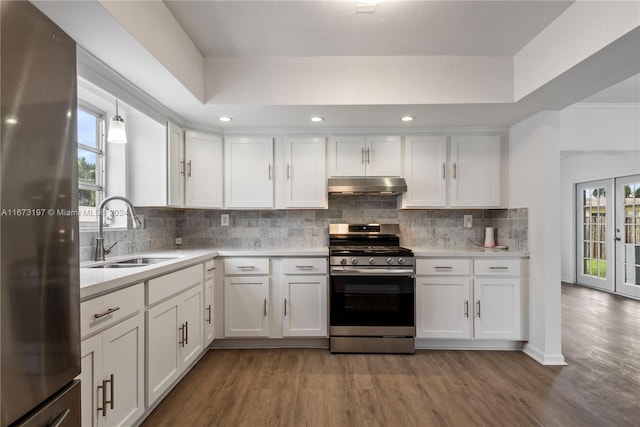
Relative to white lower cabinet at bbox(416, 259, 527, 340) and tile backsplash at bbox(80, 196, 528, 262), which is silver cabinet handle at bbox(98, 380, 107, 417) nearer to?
tile backsplash at bbox(80, 196, 528, 262)

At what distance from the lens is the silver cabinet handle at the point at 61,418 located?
0.94m

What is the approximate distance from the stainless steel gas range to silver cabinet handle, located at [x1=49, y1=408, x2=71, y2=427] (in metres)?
2.02

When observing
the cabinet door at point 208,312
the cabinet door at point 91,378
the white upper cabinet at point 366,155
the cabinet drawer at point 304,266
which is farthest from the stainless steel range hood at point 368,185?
the cabinet door at point 91,378

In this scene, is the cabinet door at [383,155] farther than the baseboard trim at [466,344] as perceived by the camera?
Yes

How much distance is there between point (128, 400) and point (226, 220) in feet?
6.60

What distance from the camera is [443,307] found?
2840 mm

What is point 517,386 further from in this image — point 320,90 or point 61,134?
point 61,134

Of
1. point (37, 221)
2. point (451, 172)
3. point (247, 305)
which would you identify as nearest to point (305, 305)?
point (247, 305)

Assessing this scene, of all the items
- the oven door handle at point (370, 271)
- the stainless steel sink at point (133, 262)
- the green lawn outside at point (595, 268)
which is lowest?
the green lawn outside at point (595, 268)

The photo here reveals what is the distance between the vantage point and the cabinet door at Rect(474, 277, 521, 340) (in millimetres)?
2822

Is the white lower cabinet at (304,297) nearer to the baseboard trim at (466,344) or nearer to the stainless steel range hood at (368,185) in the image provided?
the stainless steel range hood at (368,185)

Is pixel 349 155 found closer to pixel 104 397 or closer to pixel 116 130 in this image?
pixel 116 130

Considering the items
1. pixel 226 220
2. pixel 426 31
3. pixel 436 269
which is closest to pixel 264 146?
pixel 226 220

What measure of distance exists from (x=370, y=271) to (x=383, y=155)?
118 cm
